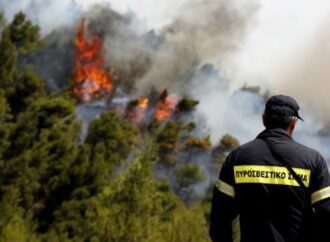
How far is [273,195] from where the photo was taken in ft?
13.4

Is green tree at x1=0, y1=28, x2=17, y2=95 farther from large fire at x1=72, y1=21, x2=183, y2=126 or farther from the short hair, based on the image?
the short hair

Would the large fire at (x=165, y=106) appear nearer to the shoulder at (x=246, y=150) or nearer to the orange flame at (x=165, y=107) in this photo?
the orange flame at (x=165, y=107)

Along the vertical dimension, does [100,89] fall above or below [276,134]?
above

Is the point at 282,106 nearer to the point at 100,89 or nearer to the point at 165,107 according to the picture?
the point at 100,89

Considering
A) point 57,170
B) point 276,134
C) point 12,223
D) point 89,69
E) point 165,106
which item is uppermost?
point 89,69

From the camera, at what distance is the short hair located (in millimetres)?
4273

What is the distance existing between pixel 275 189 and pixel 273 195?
4 cm

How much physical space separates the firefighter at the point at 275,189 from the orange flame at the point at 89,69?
239 ft

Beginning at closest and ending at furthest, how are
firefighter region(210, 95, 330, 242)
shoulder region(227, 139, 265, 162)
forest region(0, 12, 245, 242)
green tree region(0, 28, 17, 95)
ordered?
firefighter region(210, 95, 330, 242), shoulder region(227, 139, 265, 162), forest region(0, 12, 245, 242), green tree region(0, 28, 17, 95)

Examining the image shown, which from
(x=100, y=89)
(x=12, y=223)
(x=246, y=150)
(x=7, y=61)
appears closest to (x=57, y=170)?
(x=7, y=61)

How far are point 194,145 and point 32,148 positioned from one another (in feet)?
124

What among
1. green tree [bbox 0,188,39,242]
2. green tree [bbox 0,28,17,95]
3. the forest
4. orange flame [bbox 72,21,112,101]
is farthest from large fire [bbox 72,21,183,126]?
green tree [bbox 0,188,39,242]

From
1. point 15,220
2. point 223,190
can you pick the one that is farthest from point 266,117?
point 15,220

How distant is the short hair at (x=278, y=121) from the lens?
427 cm
